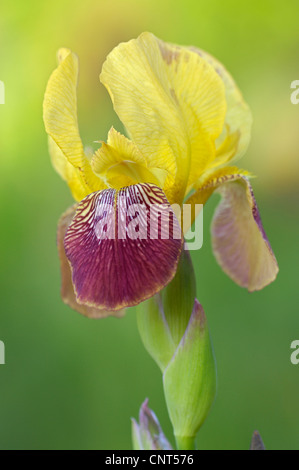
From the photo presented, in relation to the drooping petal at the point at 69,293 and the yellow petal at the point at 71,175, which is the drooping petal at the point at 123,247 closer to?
→ the yellow petal at the point at 71,175

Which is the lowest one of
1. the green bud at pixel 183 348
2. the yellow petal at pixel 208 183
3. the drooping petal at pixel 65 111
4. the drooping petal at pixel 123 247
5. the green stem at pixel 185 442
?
the green stem at pixel 185 442

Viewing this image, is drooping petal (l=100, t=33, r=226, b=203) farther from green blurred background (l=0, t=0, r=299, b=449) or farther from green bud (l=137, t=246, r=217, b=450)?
green blurred background (l=0, t=0, r=299, b=449)

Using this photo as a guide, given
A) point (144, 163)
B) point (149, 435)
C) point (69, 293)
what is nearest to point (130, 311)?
point (69, 293)

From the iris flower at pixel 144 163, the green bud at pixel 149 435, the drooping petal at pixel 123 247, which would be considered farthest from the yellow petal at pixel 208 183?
the green bud at pixel 149 435

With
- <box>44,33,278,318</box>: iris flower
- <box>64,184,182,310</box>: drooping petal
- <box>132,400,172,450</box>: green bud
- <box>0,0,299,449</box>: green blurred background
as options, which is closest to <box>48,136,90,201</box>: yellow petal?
<box>44,33,278,318</box>: iris flower

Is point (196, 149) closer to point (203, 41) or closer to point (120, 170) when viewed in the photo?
point (120, 170)

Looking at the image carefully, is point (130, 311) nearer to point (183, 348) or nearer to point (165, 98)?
point (183, 348)

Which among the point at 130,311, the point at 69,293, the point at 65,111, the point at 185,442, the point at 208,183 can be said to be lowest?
the point at 185,442
